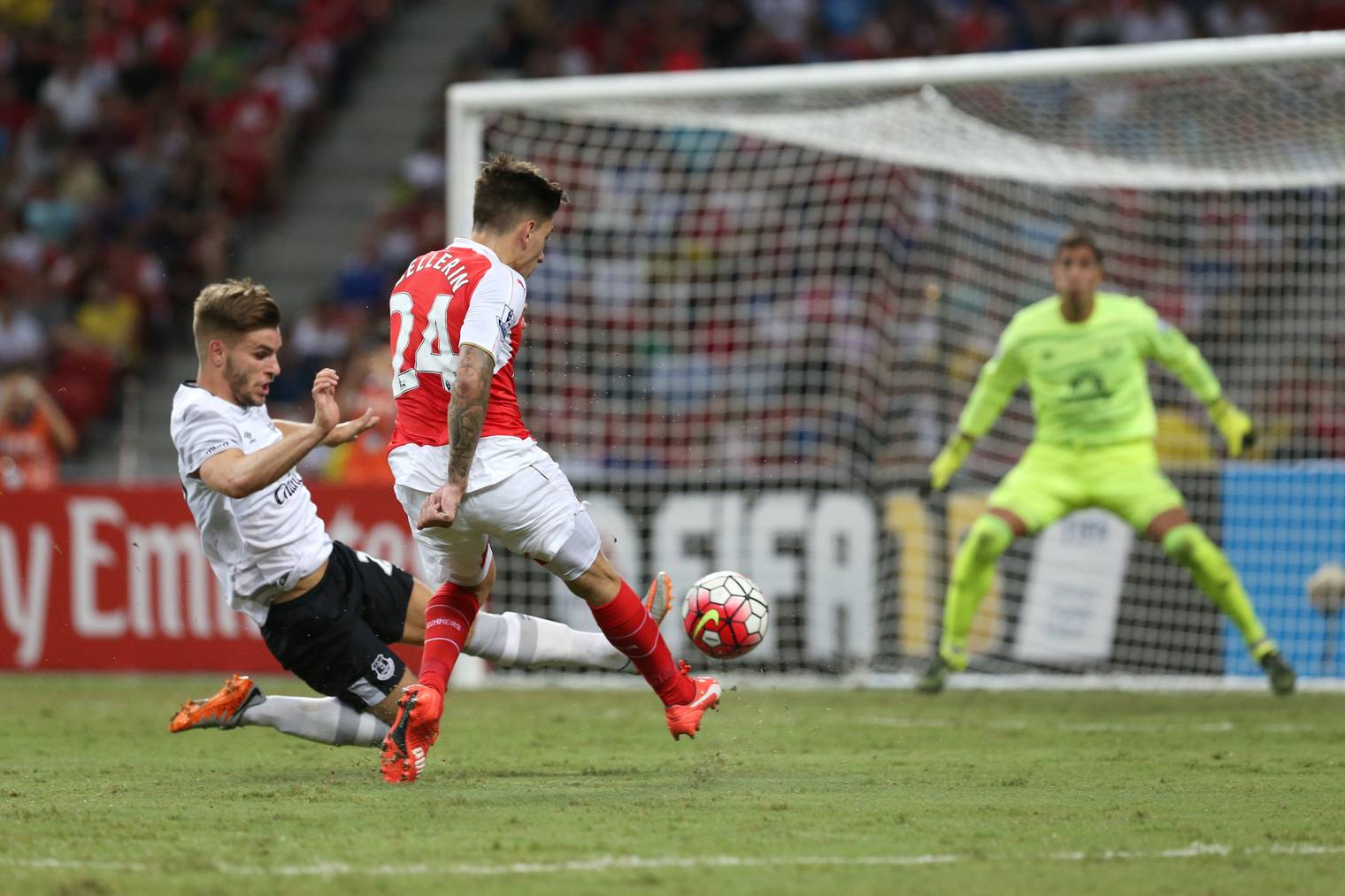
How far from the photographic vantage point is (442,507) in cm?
623

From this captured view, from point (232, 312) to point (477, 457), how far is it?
1035 mm

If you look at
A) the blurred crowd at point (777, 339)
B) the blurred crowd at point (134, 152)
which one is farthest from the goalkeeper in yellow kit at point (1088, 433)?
the blurred crowd at point (134, 152)

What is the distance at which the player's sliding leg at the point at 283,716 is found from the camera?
692 centimetres

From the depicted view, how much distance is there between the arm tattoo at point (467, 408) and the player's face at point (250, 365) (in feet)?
2.74

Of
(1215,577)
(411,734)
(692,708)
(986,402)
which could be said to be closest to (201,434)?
A: (411,734)

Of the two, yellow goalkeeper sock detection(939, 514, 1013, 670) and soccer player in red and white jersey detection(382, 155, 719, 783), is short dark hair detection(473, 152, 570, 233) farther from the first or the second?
yellow goalkeeper sock detection(939, 514, 1013, 670)

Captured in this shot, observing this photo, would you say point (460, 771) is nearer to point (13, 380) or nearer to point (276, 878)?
point (276, 878)

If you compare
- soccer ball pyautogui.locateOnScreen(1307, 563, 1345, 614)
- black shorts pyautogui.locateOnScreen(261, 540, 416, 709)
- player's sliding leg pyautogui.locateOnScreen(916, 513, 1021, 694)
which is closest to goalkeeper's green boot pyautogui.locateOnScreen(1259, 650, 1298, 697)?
soccer ball pyautogui.locateOnScreen(1307, 563, 1345, 614)

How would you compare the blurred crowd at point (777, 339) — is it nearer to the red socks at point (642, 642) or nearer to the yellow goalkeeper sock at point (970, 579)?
the yellow goalkeeper sock at point (970, 579)

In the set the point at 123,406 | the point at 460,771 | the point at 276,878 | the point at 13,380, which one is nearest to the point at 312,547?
the point at 460,771

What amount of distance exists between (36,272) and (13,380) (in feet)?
13.9

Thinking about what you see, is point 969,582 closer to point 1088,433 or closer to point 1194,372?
point 1088,433

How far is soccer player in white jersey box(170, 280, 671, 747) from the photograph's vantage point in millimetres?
6699

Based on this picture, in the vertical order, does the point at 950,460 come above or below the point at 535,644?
above
